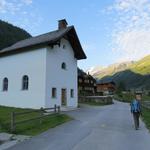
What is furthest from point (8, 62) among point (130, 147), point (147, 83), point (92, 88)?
point (147, 83)

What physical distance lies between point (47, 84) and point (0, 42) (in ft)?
138

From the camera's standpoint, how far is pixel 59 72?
30.1m

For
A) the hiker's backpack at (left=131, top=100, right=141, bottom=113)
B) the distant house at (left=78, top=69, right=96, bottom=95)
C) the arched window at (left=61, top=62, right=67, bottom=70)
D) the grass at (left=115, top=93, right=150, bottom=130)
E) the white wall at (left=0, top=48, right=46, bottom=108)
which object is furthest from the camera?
the distant house at (left=78, top=69, right=96, bottom=95)

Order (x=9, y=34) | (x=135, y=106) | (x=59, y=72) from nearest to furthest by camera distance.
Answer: (x=135, y=106), (x=59, y=72), (x=9, y=34)

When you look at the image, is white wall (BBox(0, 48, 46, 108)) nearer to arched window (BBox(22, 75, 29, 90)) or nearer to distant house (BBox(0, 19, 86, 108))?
distant house (BBox(0, 19, 86, 108))

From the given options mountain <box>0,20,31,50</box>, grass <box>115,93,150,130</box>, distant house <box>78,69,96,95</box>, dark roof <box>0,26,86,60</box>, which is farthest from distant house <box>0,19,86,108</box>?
distant house <box>78,69,96,95</box>

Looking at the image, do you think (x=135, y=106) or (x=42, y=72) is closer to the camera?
(x=135, y=106)

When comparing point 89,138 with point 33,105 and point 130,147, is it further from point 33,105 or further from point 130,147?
point 33,105

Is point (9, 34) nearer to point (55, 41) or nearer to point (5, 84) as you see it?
point (5, 84)

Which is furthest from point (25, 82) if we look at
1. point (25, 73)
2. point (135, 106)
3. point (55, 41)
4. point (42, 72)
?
point (135, 106)

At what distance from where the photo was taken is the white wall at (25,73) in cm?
2784

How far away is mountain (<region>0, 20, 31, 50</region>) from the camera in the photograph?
69.6 meters

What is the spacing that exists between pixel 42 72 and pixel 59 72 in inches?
108

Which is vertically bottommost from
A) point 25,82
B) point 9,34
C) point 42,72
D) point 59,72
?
point 25,82
